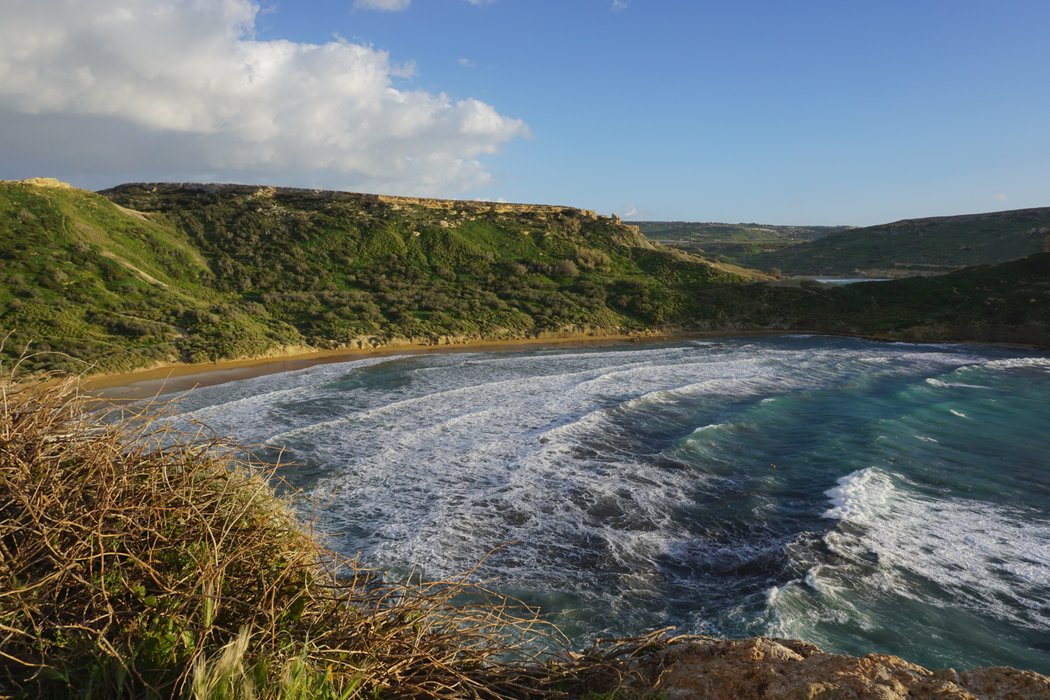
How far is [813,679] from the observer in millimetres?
3812

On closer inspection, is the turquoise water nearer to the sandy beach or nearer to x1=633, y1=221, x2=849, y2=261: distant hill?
the sandy beach

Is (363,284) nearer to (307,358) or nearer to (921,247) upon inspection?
(307,358)

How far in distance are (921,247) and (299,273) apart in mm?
84371

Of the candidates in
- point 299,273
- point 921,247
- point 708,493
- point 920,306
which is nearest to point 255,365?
point 299,273

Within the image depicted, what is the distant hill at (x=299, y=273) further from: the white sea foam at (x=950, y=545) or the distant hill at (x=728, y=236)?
the distant hill at (x=728, y=236)

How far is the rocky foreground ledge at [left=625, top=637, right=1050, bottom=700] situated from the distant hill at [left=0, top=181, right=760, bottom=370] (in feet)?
77.7

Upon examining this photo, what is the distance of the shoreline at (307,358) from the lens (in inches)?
829

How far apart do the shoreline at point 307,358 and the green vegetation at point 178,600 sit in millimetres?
11880

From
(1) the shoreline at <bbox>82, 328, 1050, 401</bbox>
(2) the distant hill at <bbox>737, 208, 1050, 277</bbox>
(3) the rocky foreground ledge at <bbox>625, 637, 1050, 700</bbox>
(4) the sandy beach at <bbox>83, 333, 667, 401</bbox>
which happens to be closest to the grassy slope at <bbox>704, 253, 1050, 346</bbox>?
(1) the shoreline at <bbox>82, 328, 1050, 401</bbox>

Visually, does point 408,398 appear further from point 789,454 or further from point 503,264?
point 503,264

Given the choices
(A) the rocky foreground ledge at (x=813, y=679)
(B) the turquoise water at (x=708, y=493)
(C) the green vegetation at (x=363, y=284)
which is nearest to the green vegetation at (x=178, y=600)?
(A) the rocky foreground ledge at (x=813, y=679)

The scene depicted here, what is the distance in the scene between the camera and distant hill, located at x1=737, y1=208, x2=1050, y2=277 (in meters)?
72.6

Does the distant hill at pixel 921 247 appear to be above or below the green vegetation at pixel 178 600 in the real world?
above

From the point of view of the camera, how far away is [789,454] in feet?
46.6
